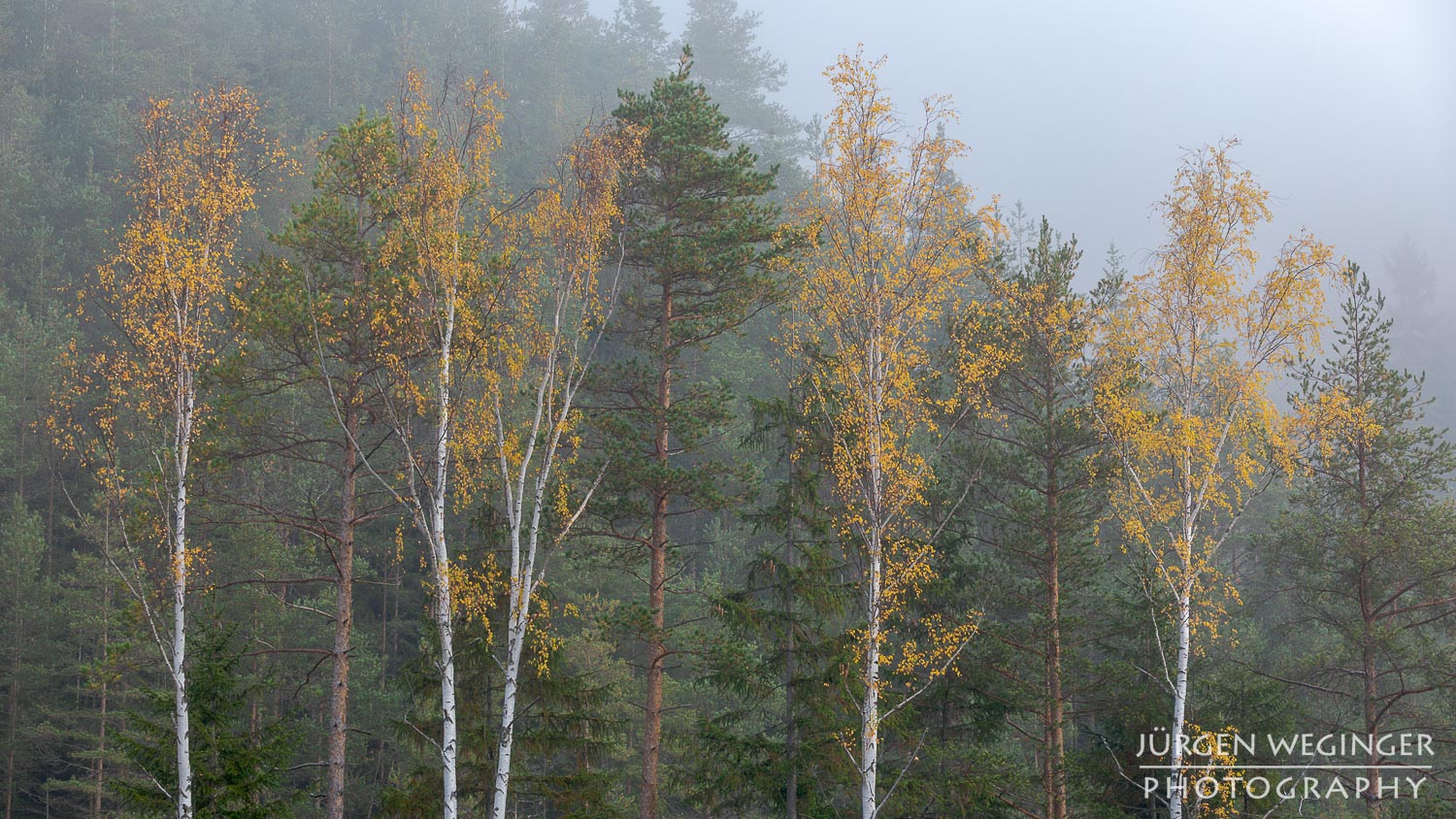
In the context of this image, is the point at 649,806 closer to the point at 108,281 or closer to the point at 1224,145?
the point at 108,281

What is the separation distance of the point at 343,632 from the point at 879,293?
8.16 meters

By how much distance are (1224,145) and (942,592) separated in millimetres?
7591

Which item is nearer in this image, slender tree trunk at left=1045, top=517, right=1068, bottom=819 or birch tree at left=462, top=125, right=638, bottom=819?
birch tree at left=462, top=125, right=638, bottom=819

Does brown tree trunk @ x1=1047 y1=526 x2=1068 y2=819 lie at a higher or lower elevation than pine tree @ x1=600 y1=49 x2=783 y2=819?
lower

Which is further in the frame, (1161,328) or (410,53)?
(410,53)

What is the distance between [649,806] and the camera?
13094mm

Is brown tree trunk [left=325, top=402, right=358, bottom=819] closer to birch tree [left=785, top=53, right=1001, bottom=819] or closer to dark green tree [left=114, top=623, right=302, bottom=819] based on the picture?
dark green tree [left=114, top=623, right=302, bottom=819]

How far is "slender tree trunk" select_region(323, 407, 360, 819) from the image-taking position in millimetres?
11891

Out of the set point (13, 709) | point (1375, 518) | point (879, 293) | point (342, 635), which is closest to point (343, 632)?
point (342, 635)

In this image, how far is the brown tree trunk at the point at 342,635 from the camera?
1189 cm

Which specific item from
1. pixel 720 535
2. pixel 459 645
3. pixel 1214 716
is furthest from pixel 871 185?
pixel 720 535

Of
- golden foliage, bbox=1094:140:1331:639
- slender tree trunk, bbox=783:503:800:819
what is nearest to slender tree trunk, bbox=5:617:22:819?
slender tree trunk, bbox=783:503:800:819

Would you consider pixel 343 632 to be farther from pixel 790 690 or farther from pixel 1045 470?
pixel 1045 470

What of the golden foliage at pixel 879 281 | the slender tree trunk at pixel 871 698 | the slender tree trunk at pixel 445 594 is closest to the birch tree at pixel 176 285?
the slender tree trunk at pixel 445 594
